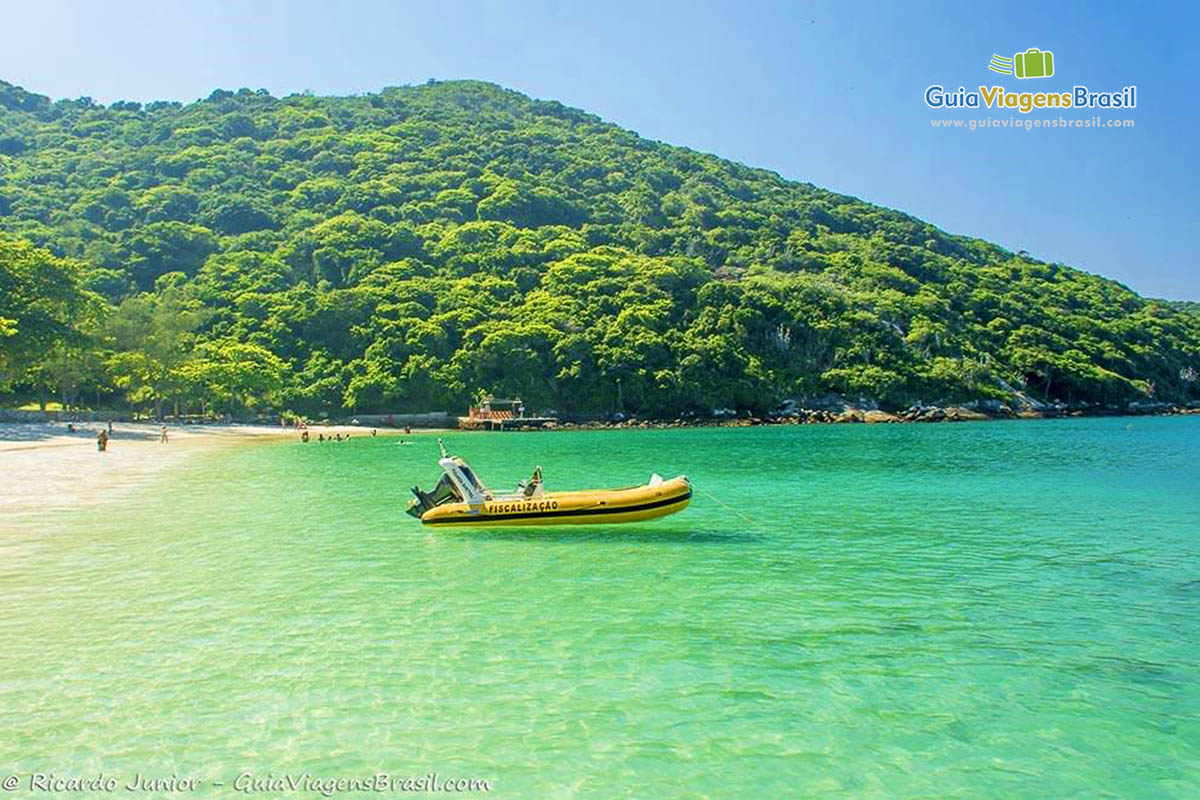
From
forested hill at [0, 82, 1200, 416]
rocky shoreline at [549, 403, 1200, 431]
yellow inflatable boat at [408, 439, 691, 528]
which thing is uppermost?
forested hill at [0, 82, 1200, 416]

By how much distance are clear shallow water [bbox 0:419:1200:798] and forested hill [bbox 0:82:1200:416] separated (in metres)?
45.0

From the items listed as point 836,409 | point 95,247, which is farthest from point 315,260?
point 836,409

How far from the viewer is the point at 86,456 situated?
34.9 m

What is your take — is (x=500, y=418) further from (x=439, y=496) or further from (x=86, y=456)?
(x=439, y=496)

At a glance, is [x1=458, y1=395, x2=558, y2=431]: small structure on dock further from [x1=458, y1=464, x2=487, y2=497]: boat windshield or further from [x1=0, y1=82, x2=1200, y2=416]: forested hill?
[x1=458, y1=464, x2=487, y2=497]: boat windshield

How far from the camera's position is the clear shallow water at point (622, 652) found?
6.49m

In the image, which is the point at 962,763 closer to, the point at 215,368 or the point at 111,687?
the point at 111,687

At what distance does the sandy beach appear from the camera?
22109 millimetres

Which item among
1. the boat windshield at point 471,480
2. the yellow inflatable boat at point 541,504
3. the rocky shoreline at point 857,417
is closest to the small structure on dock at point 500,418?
the rocky shoreline at point 857,417

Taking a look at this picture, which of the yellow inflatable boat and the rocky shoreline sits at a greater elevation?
the rocky shoreline

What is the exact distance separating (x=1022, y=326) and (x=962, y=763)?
118 meters

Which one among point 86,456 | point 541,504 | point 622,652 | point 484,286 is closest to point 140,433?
point 86,456

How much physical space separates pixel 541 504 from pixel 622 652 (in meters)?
8.03

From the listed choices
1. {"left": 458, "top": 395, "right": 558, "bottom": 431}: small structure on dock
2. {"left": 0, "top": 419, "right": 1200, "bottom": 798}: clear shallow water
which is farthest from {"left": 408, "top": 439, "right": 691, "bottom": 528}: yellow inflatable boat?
{"left": 458, "top": 395, "right": 558, "bottom": 431}: small structure on dock
